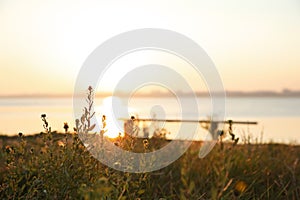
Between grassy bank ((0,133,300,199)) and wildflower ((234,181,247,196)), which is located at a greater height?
grassy bank ((0,133,300,199))

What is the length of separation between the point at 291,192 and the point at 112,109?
196 cm

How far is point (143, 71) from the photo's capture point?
4551mm

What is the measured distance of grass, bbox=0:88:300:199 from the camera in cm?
260

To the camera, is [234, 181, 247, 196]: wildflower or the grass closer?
the grass

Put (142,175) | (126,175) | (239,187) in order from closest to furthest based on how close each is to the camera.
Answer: (126,175), (142,175), (239,187)

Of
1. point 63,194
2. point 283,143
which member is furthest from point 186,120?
point 63,194

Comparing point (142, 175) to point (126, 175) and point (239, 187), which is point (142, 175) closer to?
point (126, 175)

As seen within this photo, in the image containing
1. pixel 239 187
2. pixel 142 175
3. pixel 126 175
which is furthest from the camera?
pixel 239 187

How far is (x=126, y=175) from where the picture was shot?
2578 millimetres

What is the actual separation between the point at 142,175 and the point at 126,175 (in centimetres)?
49

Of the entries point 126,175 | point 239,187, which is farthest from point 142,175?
point 239,187

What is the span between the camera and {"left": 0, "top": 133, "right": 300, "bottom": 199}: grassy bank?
260 cm

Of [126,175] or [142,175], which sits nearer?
[126,175]

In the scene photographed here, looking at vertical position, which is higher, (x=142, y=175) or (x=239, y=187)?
(x=142, y=175)
